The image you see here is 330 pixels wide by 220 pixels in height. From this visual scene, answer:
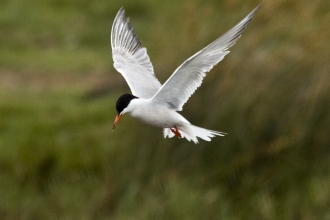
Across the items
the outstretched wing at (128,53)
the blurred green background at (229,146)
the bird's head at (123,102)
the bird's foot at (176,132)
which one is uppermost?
the outstretched wing at (128,53)

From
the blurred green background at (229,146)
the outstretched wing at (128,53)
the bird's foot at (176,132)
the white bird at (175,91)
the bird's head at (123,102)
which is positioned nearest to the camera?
the white bird at (175,91)

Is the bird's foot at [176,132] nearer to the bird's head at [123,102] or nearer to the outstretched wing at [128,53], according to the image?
the bird's head at [123,102]

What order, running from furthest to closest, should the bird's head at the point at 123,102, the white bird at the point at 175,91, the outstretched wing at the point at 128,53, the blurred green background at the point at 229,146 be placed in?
the blurred green background at the point at 229,146 → the outstretched wing at the point at 128,53 → the bird's head at the point at 123,102 → the white bird at the point at 175,91

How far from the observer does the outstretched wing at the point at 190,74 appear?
461cm

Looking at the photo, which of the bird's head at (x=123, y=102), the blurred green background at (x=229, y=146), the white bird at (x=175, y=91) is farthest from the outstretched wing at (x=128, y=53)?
the blurred green background at (x=229, y=146)

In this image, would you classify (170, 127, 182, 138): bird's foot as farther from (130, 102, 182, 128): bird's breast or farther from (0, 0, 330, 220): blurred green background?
(0, 0, 330, 220): blurred green background

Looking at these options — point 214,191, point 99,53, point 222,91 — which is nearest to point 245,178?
point 214,191

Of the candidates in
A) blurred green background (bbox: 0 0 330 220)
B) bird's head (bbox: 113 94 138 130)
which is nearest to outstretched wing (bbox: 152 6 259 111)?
bird's head (bbox: 113 94 138 130)

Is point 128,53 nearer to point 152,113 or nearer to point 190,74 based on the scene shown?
point 190,74

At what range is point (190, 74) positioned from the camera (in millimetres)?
4871

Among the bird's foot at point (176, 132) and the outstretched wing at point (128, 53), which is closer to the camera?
the bird's foot at point (176, 132)

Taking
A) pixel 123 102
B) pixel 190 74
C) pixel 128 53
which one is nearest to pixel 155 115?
pixel 123 102

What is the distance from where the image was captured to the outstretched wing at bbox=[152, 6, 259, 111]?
461cm

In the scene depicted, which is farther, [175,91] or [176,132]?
[176,132]
